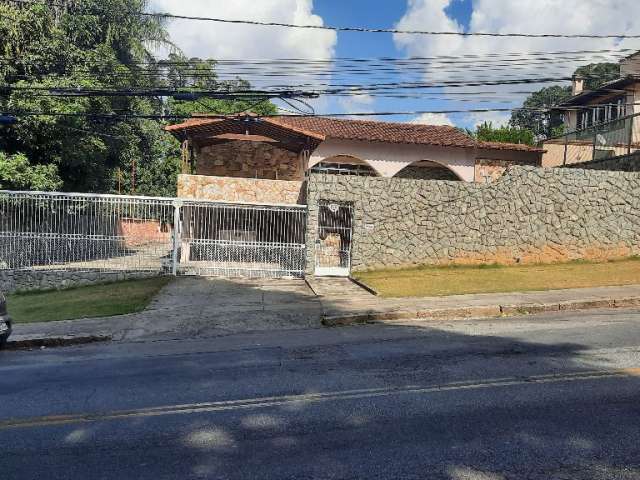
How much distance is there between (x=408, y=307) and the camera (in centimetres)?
1072

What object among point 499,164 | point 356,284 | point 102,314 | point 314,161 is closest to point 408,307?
point 356,284

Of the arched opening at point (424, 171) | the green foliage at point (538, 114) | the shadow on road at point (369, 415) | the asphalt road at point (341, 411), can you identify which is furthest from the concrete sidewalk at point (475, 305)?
the green foliage at point (538, 114)

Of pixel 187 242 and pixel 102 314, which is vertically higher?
pixel 187 242

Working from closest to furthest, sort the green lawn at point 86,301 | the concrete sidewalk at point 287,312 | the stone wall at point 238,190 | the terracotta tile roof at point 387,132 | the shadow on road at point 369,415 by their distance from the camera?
the shadow on road at point 369,415, the concrete sidewalk at point 287,312, the green lawn at point 86,301, the stone wall at point 238,190, the terracotta tile roof at point 387,132

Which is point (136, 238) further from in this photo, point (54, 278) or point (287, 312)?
point (287, 312)

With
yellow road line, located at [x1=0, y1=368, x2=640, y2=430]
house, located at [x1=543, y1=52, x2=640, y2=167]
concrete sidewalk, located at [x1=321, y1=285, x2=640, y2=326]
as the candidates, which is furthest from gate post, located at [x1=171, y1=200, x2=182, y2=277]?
house, located at [x1=543, y1=52, x2=640, y2=167]

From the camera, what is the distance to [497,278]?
45.6 ft

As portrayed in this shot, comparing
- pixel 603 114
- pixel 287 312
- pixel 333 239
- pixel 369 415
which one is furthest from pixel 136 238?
pixel 603 114

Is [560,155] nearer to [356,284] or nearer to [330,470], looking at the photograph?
[356,284]

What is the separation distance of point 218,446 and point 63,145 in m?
19.6

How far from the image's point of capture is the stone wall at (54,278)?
16.2 meters

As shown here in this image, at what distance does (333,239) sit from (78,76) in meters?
12.7

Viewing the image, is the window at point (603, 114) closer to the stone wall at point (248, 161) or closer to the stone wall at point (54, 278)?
the stone wall at point (248, 161)

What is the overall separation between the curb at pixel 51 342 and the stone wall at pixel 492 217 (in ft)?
26.0
